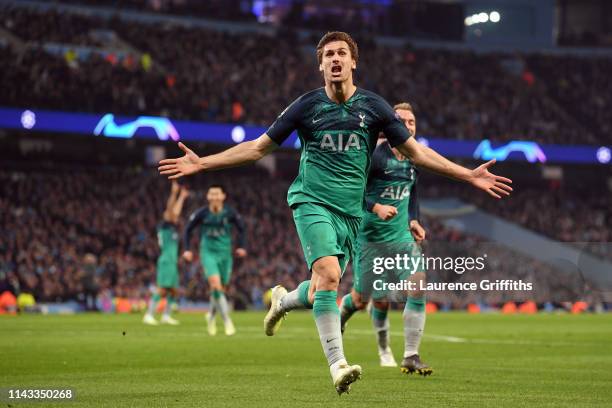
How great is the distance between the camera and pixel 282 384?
961 cm

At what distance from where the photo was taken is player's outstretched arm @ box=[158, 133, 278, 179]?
7.57 metres

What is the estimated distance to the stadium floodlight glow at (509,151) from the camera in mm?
49562

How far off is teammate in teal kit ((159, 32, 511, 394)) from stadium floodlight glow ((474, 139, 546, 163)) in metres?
41.7

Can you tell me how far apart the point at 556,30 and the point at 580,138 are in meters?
14.6

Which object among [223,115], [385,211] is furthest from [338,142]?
[223,115]

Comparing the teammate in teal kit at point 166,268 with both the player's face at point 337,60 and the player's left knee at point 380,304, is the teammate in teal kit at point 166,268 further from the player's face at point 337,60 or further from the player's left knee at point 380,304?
the player's face at point 337,60

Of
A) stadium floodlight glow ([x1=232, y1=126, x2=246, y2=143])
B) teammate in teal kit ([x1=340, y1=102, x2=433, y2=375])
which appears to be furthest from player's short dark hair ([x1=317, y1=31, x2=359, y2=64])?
stadium floodlight glow ([x1=232, y1=126, x2=246, y2=143])

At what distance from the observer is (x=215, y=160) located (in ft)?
25.7

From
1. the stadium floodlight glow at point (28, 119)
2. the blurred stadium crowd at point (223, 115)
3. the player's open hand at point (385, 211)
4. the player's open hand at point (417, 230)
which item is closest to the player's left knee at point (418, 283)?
the player's open hand at point (417, 230)

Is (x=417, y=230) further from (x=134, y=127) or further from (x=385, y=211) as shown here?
(x=134, y=127)

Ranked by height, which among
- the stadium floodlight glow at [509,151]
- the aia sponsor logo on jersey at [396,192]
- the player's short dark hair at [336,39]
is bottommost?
the stadium floodlight glow at [509,151]

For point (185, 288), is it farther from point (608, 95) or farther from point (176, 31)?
Result: point (608, 95)

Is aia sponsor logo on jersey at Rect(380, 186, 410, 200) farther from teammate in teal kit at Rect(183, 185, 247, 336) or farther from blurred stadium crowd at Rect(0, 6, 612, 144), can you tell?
blurred stadium crowd at Rect(0, 6, 612, 144)

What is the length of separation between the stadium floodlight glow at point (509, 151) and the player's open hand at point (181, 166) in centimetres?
4239
